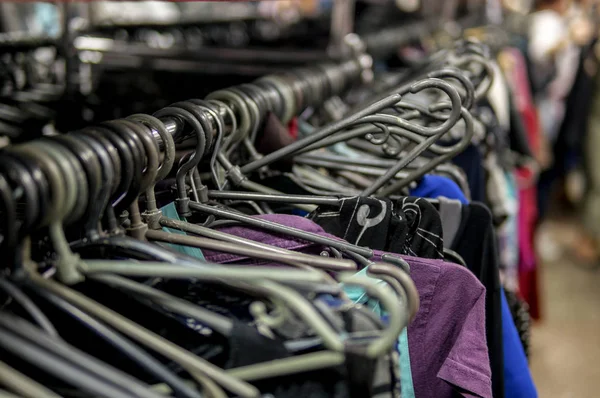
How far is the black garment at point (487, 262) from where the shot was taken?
75cm

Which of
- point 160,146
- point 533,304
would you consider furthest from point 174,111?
point 533,304

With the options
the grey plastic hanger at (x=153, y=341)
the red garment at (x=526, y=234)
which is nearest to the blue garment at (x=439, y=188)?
the grey plastic hanger at (x=153, y=341)

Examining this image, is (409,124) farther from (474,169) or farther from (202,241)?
(474,169)

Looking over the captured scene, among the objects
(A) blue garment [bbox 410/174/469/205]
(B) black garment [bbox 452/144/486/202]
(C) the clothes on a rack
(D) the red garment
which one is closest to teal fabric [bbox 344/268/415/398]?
(C) the clothes on a rack

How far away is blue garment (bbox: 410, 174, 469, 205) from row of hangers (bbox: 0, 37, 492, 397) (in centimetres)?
24

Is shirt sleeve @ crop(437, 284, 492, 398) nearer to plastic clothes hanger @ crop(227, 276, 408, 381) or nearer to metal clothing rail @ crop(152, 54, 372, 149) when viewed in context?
plastic clothes hanger @ crop(227, 276, 408, 381)

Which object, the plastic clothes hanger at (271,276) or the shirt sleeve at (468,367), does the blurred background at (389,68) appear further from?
the plastic clothes hanger at (271,276)

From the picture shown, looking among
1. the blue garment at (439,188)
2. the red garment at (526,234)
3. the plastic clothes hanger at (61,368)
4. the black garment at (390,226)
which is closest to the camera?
the plastic clothes hanger at (61,368)

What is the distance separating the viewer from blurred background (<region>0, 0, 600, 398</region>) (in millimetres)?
1307

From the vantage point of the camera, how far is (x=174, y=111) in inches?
24.1

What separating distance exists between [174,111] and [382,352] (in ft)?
1.12

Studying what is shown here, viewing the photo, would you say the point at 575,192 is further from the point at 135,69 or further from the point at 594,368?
the point at 135,69

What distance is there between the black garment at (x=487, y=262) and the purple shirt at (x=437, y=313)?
0.53ft

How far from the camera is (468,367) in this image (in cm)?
58
